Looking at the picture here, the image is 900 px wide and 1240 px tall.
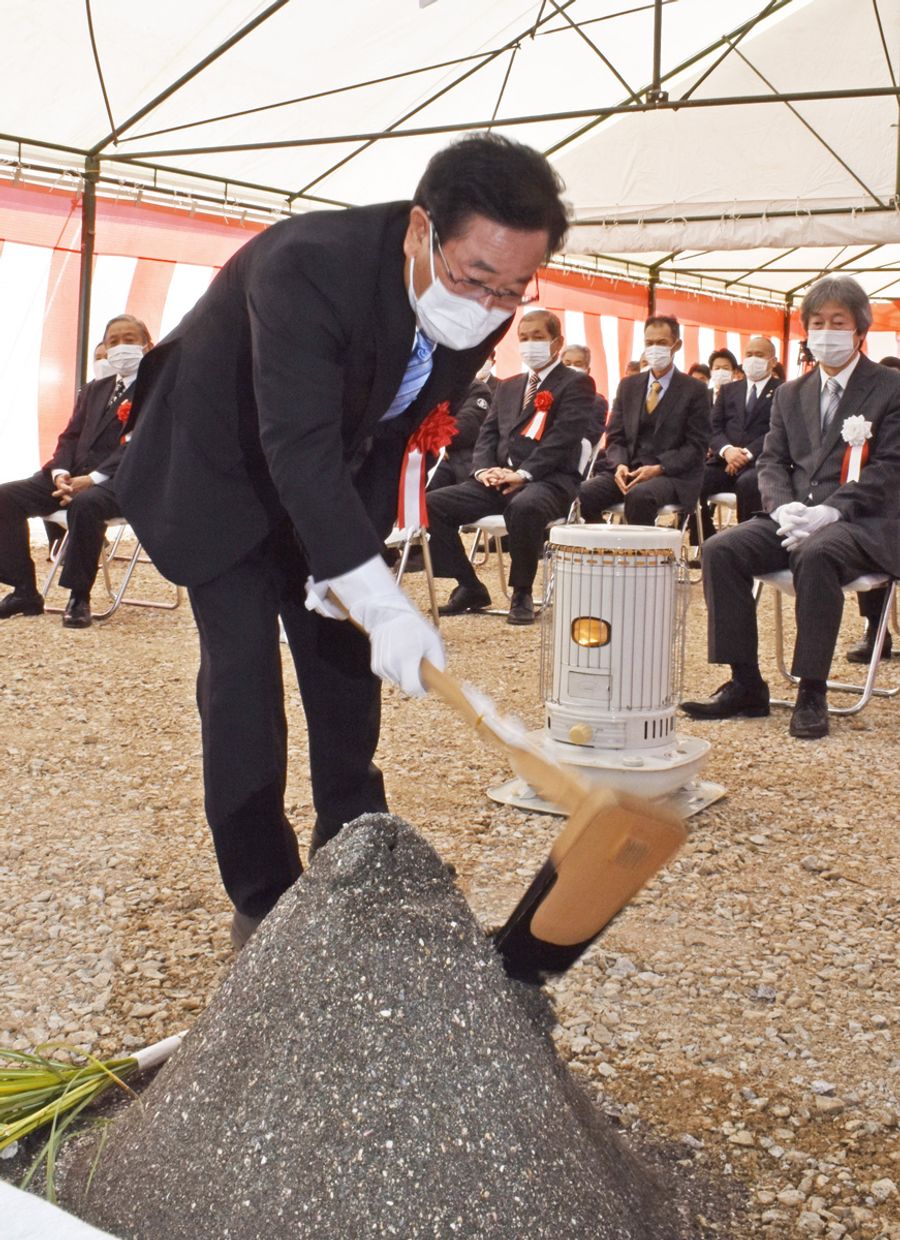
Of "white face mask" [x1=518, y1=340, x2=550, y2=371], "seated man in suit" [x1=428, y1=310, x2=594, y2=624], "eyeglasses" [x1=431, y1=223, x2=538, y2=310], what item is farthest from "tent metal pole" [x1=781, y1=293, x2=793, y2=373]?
"eyeglasses" [x1=431, y1=223, x2=538, y2=310]

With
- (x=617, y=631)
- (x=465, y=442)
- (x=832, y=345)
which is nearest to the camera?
(x=617, y=631)

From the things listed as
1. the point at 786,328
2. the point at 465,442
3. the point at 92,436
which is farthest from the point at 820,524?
the point at 786,328

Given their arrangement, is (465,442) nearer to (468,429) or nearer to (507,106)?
(468,429)

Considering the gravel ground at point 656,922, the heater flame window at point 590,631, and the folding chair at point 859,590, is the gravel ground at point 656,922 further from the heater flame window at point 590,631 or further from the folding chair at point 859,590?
the heater flame window at point 590,631

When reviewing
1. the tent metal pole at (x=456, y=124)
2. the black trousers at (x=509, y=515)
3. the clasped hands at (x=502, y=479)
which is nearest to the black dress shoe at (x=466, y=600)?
the black trousers at (x=509, y=515)

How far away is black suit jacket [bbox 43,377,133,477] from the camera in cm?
678

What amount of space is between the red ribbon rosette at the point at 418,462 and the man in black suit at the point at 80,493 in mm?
4468

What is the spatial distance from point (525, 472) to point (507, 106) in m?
3.42

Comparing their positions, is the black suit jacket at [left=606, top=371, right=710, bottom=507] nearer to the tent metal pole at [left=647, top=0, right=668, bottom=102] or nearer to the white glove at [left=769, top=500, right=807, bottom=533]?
the tent metal pole at [left=647, top=0, right=668, bottom=102]

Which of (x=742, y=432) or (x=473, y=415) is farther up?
(x=473, y=415)

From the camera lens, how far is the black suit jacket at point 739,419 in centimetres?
857

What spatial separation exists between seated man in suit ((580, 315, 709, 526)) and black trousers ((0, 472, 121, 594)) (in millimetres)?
2881

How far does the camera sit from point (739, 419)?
865 centimetres

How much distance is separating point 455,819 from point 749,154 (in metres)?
7.16
